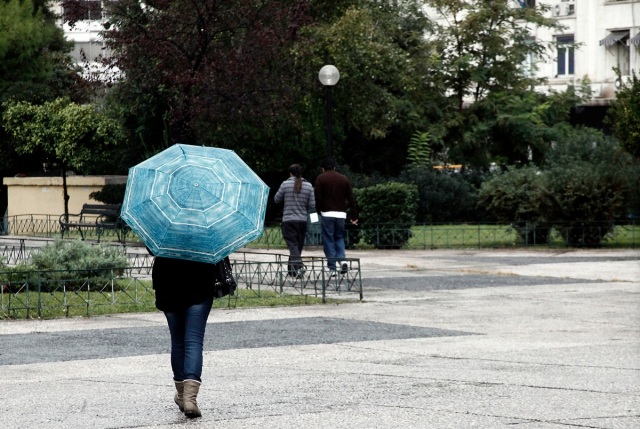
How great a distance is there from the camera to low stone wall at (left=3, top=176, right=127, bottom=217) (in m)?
39.8

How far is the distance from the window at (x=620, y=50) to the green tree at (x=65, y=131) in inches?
1131

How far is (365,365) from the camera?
9.77m

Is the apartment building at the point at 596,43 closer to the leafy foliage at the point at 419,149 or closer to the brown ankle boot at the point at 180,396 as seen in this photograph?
the leafy foliage at the point at 419,149

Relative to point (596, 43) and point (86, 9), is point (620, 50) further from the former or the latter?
point (86, 9)

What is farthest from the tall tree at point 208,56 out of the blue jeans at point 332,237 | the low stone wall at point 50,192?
the low stone wall at point 50,192

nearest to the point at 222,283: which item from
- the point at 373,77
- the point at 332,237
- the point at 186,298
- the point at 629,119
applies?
the point at 186,298

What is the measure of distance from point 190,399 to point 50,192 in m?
33.8

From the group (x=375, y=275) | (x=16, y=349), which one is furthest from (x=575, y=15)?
(x=16, y=349)

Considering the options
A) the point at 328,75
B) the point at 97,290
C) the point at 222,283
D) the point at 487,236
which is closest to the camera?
the point at 222,283

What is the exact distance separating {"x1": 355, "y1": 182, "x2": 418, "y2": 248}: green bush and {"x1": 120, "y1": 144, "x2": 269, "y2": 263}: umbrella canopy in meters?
19.3

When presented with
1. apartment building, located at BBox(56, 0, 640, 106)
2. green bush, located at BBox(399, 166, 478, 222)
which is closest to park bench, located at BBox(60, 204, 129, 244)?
green bush, located at BBox(399, 166, 478, 222)

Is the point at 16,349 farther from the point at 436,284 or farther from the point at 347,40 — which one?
the point at 347,40

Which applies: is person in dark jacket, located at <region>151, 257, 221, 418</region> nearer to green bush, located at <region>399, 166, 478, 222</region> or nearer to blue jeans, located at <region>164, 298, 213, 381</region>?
blue jeans, located at <region>164, 298, 213, 381</region>

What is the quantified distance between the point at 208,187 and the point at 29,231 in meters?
30.8
